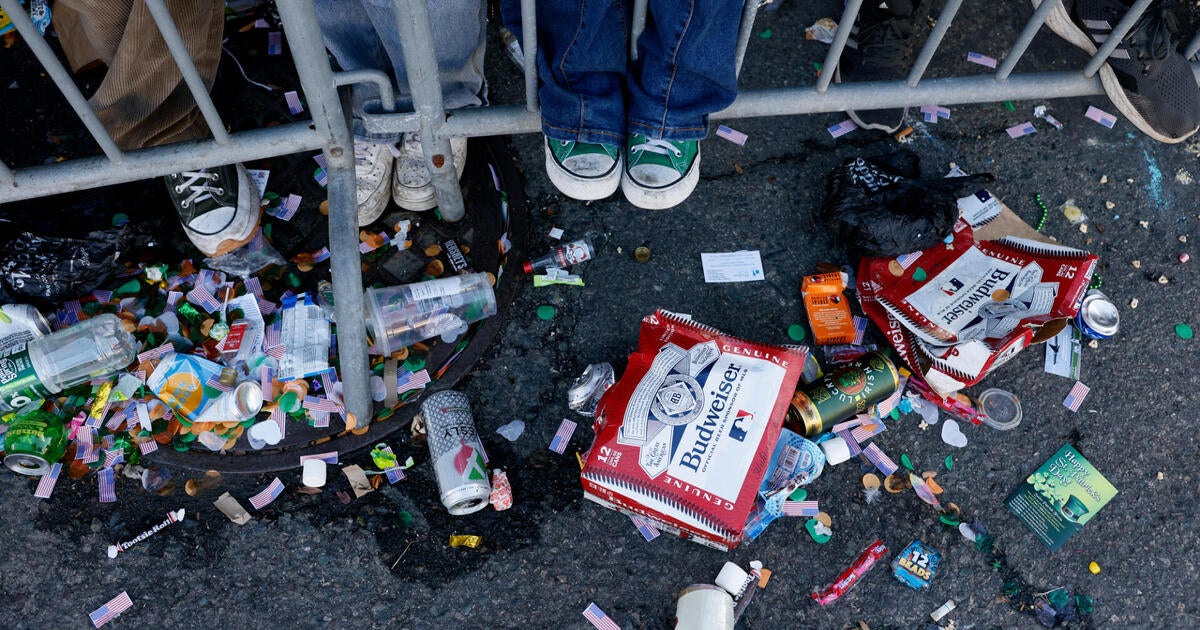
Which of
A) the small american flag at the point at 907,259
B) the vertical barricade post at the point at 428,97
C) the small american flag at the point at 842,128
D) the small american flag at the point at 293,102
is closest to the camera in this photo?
the vertical barricade post at the point at 428,97

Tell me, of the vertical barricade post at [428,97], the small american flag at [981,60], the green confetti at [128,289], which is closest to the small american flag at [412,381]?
the vertical barricade post at [428,97]

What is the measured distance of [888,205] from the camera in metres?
2.72

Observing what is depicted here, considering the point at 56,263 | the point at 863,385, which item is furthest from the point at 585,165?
the point at 56,263

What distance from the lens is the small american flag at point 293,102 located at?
9.57 feet

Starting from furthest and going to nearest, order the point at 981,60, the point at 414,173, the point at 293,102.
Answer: the point at 981,60 → the point at 293,102 → the point at 414,173

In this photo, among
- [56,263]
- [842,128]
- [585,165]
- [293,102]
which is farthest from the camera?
[842,128]

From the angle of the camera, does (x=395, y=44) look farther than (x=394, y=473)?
No

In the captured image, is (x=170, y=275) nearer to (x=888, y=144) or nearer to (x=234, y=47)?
(x=234, y=47)

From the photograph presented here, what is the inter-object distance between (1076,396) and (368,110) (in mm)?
2411

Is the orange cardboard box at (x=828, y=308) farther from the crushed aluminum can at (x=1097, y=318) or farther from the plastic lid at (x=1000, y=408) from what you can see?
the crushed aluminum can at (x=1097, y=318)

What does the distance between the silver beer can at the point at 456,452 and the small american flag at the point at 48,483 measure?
110 cm

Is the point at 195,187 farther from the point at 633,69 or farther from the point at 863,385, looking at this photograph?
the point at 863,385

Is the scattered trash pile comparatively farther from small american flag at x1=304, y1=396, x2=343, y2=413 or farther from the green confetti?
the green confetti

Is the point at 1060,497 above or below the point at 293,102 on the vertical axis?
below
